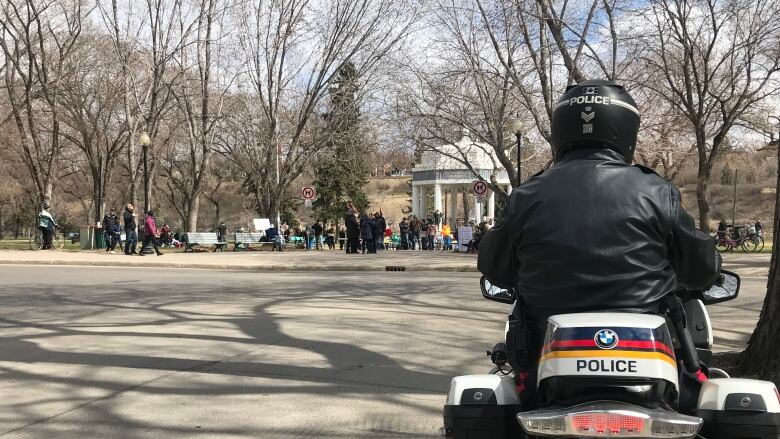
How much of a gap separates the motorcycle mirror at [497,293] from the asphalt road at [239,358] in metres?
1.67

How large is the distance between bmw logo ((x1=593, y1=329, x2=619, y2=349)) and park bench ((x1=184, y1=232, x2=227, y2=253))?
27301 millimetres

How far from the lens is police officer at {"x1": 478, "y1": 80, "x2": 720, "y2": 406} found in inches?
101

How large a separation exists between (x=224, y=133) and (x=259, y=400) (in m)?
38.8

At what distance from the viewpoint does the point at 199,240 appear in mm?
29094

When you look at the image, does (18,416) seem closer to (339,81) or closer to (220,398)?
(220,398)

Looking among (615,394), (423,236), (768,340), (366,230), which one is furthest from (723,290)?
(423,236)

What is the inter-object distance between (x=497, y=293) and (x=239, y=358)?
165 inches

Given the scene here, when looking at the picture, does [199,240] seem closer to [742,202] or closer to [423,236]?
[423,236]

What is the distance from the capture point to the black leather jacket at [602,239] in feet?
8.45

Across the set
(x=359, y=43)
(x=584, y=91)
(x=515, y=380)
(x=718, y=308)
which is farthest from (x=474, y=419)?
(x=359, y=43)

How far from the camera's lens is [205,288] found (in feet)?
44.3

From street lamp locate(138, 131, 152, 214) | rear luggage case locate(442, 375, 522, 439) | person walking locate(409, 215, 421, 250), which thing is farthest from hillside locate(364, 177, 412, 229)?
rear luggage case locate(442, 375, 522, 439)

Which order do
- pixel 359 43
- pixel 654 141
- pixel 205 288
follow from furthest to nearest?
pixel 654 141
pixel 359 43
pixel 205 288

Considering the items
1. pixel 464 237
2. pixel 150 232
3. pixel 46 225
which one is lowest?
pixel 464 237
